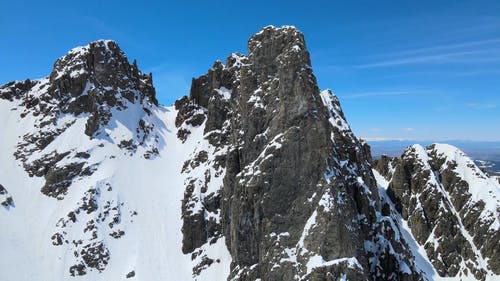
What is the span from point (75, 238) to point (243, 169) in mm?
51374

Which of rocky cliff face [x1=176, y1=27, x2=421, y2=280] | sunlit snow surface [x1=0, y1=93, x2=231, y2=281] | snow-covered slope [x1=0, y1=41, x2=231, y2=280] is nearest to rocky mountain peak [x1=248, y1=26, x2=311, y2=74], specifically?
rocky cliff face [x1=176, y1=27, x2=421, y2=280]

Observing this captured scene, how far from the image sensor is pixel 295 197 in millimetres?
68562

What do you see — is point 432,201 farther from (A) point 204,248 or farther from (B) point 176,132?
(B) point 176,132

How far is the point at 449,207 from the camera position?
317ft

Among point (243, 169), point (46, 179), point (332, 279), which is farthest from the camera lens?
point (46, 179)

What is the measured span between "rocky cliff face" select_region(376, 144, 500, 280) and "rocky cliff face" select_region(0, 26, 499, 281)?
0.32m

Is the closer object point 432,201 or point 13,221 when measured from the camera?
point 432,201

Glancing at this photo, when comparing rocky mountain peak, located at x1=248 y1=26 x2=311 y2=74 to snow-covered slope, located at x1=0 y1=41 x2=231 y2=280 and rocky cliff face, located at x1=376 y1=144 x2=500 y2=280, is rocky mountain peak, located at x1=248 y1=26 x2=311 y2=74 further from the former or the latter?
rocky cliff face, located at x1=376 y1=144 x2=500 y2=280

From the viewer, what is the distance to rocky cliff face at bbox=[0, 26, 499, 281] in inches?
→ 2714

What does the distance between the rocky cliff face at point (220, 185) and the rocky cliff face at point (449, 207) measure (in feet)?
1.05

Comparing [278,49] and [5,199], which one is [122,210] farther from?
[278,49]

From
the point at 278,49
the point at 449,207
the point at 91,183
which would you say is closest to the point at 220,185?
the point at 91,183

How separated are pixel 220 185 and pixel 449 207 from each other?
2241 inches

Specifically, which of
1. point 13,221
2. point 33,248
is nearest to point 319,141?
point 33,248
